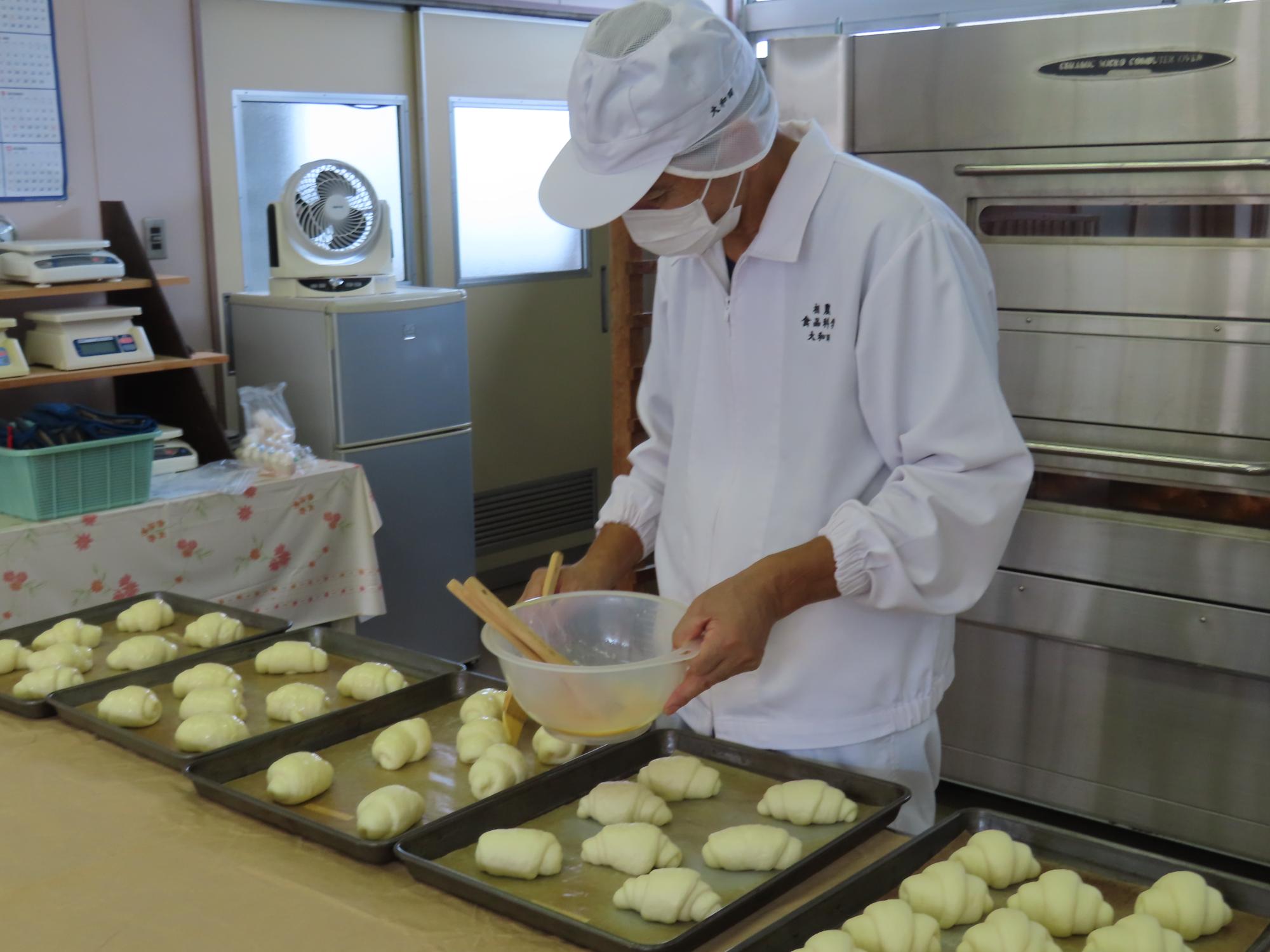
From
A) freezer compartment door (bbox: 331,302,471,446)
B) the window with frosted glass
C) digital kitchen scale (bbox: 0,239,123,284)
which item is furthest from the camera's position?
the window with frosted glass

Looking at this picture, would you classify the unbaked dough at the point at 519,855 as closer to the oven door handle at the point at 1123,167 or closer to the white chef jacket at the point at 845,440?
the white chef jacket at the point at 845,440

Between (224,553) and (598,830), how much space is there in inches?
78.3

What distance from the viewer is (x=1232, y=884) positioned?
1.12 meters

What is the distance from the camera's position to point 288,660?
172 centimetres

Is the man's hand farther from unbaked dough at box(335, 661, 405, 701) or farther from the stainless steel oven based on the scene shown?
the stainless steel oven

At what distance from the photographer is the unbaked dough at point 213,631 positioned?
1813mm

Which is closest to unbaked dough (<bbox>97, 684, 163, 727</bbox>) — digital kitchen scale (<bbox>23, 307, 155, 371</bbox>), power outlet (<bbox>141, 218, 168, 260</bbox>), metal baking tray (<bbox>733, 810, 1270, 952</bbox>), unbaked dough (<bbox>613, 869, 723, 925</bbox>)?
unbaked dough (<bbox>613, 869, 723, 925</bbox>)

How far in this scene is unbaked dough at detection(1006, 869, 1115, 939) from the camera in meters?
1.09

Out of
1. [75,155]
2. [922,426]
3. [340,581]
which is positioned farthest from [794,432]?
[75,155]

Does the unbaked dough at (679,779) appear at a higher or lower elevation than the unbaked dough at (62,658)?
lower

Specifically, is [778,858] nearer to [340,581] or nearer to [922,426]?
[922,426]

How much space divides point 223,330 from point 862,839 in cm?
312

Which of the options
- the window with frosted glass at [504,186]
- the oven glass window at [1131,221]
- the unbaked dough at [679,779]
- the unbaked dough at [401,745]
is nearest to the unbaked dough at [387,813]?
the unbaked dough at [401,745]

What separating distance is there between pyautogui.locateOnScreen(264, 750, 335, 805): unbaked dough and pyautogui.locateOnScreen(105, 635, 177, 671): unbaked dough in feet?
1.43
